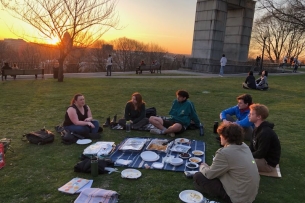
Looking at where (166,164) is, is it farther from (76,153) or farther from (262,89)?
(262,89)

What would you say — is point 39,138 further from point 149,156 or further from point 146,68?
point 146,68

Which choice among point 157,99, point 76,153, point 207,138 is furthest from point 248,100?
point 157,99

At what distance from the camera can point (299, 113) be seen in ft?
30.7

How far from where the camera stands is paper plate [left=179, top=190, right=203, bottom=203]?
3.43 metres

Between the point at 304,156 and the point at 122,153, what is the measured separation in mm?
3982

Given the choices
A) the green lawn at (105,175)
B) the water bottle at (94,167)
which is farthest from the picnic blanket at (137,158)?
the water bottle at (94,167)

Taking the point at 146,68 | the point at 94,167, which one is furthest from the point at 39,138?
the point at 146,68

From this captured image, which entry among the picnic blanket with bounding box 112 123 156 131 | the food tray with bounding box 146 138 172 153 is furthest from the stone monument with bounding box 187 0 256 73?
the food tray with bounding box 146 138 172 153

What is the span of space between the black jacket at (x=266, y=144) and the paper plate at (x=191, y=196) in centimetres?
139

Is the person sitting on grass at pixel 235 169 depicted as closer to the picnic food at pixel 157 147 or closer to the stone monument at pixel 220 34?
the picnic food at pixel 157 147

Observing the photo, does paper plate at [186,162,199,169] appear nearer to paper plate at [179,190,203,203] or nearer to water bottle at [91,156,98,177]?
paper plate at [179,190,203,203]

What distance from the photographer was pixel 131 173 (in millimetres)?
4152

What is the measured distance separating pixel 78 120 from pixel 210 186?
364 centimetres

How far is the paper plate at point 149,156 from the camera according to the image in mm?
4719
